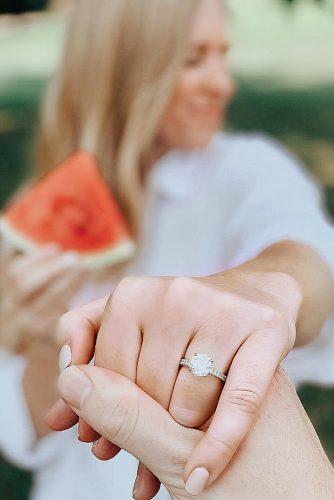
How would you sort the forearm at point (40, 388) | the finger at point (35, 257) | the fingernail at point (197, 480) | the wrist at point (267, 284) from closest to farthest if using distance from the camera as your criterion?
the fingernail at point (197, 480) < the wrist at point (267, 284) < the forearm at point (40, 388) < the finger at point (35, 257)

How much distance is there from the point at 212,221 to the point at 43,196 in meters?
0.36

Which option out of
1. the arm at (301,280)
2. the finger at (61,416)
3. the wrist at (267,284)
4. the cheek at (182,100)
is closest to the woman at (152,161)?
the cheek at (182,100)

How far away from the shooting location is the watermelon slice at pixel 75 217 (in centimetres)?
146

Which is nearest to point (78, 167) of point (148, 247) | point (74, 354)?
point (148, 247)

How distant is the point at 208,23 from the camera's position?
1493mm

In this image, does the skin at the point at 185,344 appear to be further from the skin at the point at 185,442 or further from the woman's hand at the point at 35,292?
the woman's hand at the point at 35,292

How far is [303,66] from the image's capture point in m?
1.96

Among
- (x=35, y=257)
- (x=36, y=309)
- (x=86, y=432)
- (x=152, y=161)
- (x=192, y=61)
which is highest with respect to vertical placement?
(x=192, y=61)

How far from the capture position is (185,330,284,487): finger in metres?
0.54

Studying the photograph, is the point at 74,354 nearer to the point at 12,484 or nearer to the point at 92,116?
the point at 92,116

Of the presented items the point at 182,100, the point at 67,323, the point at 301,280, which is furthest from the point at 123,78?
the point at 67,323

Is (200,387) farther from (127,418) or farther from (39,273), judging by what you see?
(39,273)

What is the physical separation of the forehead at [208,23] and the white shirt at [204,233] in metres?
Result: 0.22

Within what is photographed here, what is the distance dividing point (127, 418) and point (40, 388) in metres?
0.77
